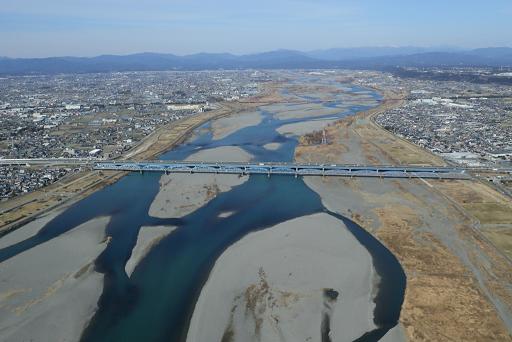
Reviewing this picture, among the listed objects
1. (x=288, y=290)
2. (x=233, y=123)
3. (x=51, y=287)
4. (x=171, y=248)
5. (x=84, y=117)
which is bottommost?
(x=233, y=123)

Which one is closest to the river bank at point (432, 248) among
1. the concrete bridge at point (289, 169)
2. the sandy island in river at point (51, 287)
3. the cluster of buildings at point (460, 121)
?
the concrete bridge at point (289, 169)

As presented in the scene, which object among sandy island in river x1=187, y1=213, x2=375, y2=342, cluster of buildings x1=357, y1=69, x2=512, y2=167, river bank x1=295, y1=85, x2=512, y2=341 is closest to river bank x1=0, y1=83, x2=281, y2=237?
sandy island in river x1=187, y1=213, x2=375, y2=342

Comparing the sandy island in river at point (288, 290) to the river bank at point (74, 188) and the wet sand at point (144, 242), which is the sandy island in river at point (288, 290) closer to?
the wet sand at point (144, 242)

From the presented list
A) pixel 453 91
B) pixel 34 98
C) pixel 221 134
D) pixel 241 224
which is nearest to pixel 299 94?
pixel 453 91

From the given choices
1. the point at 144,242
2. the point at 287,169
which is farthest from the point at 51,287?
the point at 287,169

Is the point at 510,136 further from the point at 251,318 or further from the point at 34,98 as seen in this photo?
the point at 34,98

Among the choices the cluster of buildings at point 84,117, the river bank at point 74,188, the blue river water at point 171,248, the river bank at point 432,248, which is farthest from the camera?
the cluster of buildings at point 84,117

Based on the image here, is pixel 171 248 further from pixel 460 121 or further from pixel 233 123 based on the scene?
pixel 460 121
